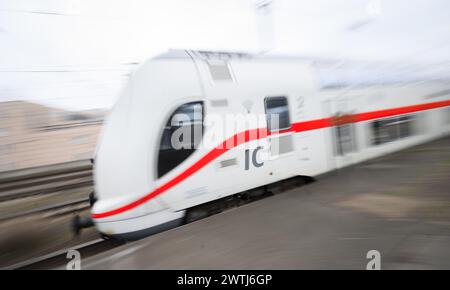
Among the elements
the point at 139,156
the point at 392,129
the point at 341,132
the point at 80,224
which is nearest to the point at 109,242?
the point at 80,224

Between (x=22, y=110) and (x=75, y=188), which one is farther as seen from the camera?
(x=22, y=110)

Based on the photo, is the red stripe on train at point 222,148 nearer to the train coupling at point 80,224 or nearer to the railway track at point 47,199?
the train coupling at point 80,224

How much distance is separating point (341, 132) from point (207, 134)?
144 inches

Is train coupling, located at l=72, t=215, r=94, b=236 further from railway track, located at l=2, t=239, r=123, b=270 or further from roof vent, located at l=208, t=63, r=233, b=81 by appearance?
roof vent, located at l=208, t=63, r=233, b=81

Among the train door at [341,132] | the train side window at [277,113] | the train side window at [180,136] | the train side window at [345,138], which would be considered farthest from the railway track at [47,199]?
the train side window at [345,138]

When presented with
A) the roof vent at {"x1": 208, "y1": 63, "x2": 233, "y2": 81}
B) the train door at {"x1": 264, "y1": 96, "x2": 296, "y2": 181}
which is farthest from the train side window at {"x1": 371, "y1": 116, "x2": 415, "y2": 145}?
the roof vent at {"x1": 208, "y1": 63, "x2": 233, "y2": 81}

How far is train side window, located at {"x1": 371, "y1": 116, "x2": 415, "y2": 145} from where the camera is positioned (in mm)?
7622

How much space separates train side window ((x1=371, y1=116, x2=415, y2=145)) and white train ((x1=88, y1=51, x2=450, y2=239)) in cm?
136

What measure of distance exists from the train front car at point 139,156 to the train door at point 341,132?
3469mm

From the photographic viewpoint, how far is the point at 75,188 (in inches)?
402

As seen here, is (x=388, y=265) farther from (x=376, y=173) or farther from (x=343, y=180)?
(x=376, y=173)

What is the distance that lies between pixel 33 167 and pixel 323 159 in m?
19.7

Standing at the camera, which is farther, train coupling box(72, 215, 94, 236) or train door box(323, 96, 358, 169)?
train door box(323, 96, 358, 169)

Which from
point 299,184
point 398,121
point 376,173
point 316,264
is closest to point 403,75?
point 398,121
